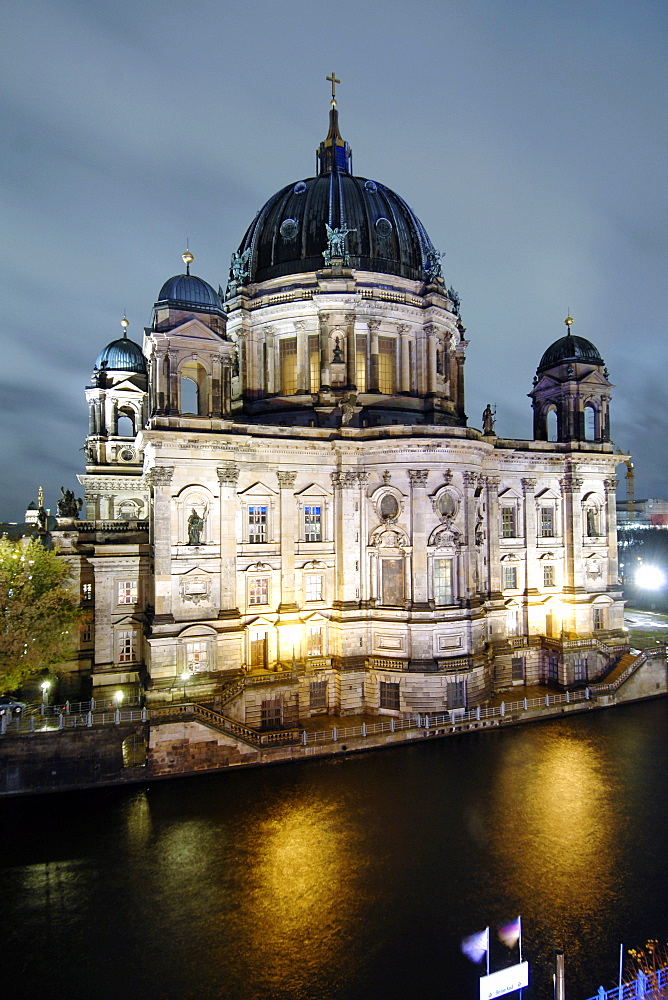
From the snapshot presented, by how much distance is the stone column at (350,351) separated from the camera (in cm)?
4659

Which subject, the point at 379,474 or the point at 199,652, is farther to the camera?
the point at 379,474

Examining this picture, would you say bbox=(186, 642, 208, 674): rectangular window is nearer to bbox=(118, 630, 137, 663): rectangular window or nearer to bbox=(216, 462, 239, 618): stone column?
bbox=(216, 462, 239, 618): stone column

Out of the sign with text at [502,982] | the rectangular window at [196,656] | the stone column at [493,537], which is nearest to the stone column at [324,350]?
the stone column at [493,537]

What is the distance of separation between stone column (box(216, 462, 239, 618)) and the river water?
1058 cm

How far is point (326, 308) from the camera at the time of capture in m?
46.7

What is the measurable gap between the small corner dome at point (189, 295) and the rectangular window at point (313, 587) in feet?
63.5

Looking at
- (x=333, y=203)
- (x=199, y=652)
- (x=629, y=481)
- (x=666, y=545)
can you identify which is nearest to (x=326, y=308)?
(x=333, y=203)

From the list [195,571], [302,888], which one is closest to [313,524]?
[195,571]

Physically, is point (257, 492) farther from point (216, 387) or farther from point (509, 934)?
point (509, 934)

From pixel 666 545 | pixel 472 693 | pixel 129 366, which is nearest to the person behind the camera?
pixel 472 693

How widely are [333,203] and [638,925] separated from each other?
1995 inches

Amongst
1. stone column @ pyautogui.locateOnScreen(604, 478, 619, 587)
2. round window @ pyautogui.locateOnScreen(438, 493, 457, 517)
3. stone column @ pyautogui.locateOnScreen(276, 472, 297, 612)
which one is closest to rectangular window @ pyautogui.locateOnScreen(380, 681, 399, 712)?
stone column @ pyautogui.locateOnScreen(276, 472, 297, 612)

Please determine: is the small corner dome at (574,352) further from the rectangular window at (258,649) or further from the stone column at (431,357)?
the rectangular window at (258,649)

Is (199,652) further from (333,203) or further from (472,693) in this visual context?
(333,203)
